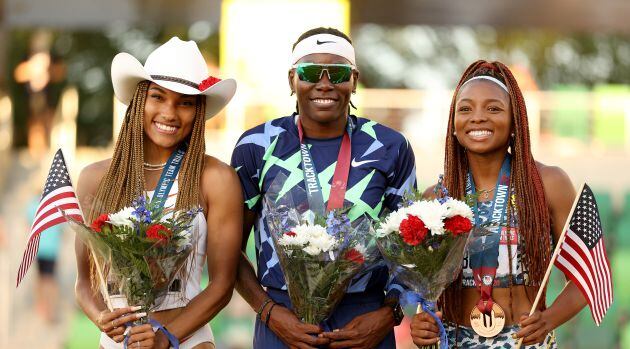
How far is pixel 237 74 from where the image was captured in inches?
A: 586

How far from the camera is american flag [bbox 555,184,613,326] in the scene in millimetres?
5129

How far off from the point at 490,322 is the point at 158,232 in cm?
143

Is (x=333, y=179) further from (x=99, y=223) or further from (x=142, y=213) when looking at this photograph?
(x=99, y=223)

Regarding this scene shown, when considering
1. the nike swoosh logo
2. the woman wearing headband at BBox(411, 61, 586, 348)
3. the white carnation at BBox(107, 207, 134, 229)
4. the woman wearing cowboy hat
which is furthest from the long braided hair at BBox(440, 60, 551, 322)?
the white carnation at BBox(107, 207, 134, 229)

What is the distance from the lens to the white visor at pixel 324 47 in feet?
18.0

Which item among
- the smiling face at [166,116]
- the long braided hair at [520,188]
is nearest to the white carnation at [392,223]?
the long braided hair at [520,188]

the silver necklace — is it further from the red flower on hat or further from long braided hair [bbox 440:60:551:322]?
long braided hair [bbox 440:60:551:322]

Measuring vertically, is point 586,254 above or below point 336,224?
below

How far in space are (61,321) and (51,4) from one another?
4685 mm

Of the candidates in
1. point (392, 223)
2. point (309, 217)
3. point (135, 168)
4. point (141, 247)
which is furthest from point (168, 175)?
point (392, 223)

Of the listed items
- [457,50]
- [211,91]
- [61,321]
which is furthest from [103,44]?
[211,91]

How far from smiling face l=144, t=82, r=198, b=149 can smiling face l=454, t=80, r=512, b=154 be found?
118cm

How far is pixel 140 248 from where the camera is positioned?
472cm

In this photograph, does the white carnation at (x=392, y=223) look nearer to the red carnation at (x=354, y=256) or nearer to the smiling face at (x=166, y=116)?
the red carnation at (x=354, y=256)
